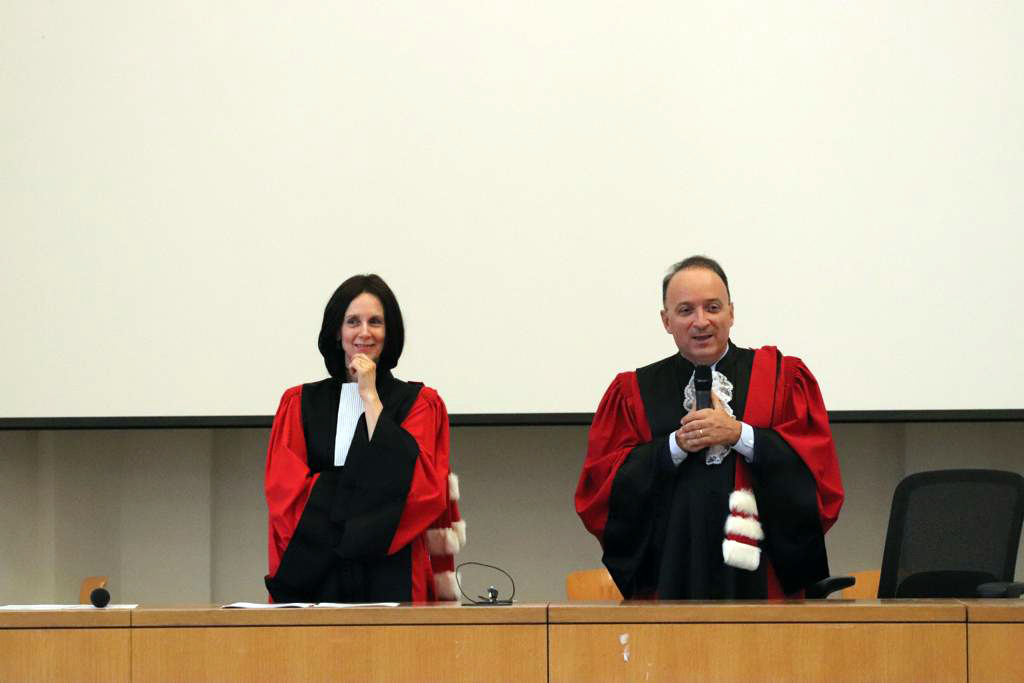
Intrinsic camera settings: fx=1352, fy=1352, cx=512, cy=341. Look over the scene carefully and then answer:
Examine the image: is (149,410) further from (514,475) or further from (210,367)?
(514,475)

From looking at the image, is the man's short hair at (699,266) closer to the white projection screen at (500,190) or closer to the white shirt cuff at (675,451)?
the white shirt cuff at (675,451)

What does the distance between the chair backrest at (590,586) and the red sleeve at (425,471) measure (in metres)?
1.28

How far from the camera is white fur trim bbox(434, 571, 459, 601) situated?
384 centimetres

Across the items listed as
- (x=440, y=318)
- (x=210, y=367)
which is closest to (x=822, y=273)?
(x=440, y=318)

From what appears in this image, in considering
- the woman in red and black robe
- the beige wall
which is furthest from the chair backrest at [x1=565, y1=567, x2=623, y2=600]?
the woman in red and black robe

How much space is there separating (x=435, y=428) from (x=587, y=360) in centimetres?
142

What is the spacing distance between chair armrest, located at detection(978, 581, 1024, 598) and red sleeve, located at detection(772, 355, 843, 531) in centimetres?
41

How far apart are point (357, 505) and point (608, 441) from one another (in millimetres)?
737

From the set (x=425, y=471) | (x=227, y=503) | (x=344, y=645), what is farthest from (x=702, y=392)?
(x=227, y=503)

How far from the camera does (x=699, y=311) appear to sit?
3627 mm

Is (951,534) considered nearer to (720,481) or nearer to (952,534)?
(952,534)

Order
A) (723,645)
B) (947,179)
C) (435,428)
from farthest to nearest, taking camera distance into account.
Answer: (947,179), (435,428), (723,645)

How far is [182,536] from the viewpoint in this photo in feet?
18.6

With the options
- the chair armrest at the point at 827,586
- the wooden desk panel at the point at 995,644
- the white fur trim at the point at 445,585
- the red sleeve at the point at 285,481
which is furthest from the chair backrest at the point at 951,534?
the red sleeve at the point at 285,481
